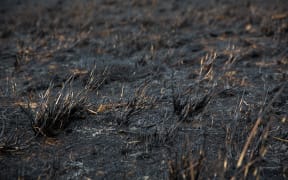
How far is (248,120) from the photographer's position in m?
2.64

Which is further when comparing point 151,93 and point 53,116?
point 151,93

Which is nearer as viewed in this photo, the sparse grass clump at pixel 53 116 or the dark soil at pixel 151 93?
the dark soil at pixel 151 93

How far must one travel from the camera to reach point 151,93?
3396mm

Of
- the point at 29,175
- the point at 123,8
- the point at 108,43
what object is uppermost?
the point at 123,8

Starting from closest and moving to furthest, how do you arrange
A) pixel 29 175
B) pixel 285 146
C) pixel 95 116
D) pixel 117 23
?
pixel 29 175 < pixel 285 146 < pixel 95 116 < pixel 117 23

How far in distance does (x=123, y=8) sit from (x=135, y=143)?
6.71m

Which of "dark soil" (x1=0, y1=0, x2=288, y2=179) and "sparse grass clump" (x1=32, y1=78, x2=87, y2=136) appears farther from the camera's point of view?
"sparse grass clump" (x1=32, y1=78, x2=87, y2=136)

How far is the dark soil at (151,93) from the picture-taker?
82.5 inches

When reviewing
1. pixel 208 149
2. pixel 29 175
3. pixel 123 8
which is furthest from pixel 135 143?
pixel 123 8

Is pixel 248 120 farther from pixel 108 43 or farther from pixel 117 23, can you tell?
pixel 117 23

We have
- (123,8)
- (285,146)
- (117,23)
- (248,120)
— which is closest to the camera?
(285,146)

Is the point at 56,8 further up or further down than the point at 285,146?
further up

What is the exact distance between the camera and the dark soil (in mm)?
2096

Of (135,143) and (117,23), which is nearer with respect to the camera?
(135,143)
